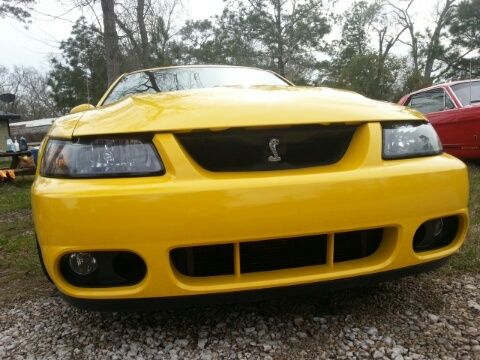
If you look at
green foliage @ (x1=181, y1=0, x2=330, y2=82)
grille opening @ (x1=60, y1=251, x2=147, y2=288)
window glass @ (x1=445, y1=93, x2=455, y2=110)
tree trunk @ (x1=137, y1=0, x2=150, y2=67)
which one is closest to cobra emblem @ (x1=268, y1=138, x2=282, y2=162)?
grille opening @ (x1=60, y1=251, x2=147, y2=288)

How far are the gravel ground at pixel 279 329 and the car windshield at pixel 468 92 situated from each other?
15.7 feet

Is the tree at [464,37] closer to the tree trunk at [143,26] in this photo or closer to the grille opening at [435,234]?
the tree trunk at [143,26]

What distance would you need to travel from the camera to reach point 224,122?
63.1 inches

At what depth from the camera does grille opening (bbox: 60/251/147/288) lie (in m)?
1.57

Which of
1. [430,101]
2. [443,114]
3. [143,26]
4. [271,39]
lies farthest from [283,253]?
[271,39]

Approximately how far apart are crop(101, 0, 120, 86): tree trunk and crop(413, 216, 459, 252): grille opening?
858 centimetres

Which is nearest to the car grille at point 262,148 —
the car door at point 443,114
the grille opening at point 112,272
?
the grille opening at point 112,272

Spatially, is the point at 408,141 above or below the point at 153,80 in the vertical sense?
below

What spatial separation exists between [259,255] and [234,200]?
12.2 inches

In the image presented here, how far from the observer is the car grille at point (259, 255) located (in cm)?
164

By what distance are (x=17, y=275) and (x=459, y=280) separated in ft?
8.30

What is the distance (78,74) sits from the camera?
35594mm

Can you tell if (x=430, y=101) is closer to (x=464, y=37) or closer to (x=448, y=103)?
(x=448, y=103)

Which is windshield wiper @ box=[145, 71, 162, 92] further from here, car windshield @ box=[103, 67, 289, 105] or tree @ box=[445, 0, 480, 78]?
tree @ box=[445, 0, 480, 78]
